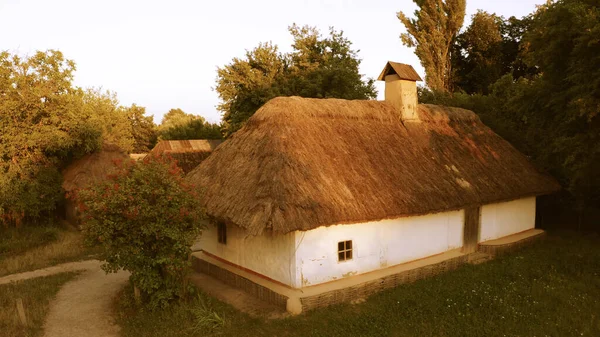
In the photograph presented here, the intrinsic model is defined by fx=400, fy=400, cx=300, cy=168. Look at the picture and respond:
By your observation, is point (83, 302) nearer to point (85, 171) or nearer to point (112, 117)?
point (85, 171)

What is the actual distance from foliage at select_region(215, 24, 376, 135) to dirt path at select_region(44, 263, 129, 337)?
14496mm

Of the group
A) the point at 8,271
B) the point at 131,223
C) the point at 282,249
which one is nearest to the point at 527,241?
the point at 282,249

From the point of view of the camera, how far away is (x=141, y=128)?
42562 millimetres

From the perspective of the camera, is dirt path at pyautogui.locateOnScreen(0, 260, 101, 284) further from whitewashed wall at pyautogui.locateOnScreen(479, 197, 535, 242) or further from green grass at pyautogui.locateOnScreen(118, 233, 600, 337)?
whitewashed wall at pyautogui.locateOnScreen(479, 197, 535, 242)

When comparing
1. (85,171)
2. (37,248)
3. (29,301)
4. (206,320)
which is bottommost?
(37,248)

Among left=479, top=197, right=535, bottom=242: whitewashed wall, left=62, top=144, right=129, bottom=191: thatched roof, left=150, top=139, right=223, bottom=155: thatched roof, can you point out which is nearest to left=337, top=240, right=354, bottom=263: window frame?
left=479, top=197, right=535, bottom=242: whitewashed wall

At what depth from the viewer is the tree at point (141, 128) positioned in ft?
137

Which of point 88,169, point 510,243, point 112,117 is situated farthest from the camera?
point 112,117

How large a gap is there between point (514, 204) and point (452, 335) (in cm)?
970

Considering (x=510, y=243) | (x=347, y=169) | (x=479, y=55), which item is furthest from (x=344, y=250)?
(x=479, y=55)

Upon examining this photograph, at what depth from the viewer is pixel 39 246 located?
18.9m

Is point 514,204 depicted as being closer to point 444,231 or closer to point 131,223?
point 444,231

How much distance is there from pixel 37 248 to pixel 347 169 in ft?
50.5

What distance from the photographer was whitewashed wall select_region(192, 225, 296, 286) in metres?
10.5
